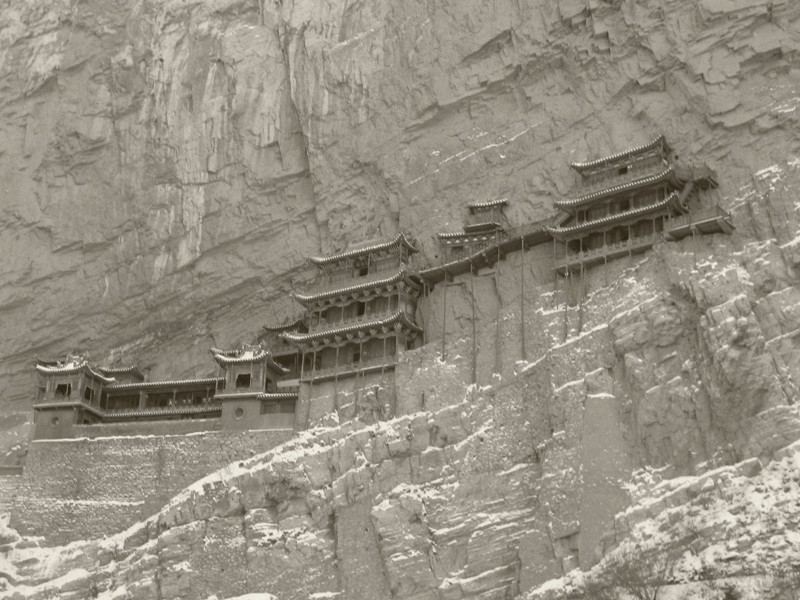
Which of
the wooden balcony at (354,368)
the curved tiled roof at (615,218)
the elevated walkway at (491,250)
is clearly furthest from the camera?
the wooden balcony at (354,368)

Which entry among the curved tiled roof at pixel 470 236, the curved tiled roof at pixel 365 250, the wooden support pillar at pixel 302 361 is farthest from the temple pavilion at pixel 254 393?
the curved tiled roof at pixel 470 236

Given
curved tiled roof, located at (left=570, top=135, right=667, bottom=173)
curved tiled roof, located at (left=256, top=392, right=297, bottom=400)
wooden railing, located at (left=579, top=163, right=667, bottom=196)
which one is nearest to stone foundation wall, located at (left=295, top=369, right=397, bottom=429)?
curved tiled roof, located at (left=256, top=392, right=297, bottom=400)

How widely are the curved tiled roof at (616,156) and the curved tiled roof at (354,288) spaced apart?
25.7ft

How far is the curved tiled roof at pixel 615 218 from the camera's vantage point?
40.3 m

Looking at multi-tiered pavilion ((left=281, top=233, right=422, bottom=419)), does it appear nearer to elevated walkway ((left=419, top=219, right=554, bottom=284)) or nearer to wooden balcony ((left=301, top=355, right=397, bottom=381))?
wooden balcony ((left=301, top=355, right=397, bottom=381))

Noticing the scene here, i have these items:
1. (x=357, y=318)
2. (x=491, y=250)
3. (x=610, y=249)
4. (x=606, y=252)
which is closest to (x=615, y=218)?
(x=610, y=249)

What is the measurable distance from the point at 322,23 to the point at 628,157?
1730 centimetres

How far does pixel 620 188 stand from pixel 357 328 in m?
11.4

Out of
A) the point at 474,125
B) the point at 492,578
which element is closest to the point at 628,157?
the point at 474,125

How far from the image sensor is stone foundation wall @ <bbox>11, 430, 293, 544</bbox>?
43.8 metres

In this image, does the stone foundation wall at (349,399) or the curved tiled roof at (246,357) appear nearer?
the stone foundation wall at (349,399)

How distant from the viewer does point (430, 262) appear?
47.6m

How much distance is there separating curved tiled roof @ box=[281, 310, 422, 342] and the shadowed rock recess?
0.97 meters

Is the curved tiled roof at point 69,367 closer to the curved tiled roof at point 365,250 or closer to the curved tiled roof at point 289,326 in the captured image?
the curved tiled roof at point 289,326
